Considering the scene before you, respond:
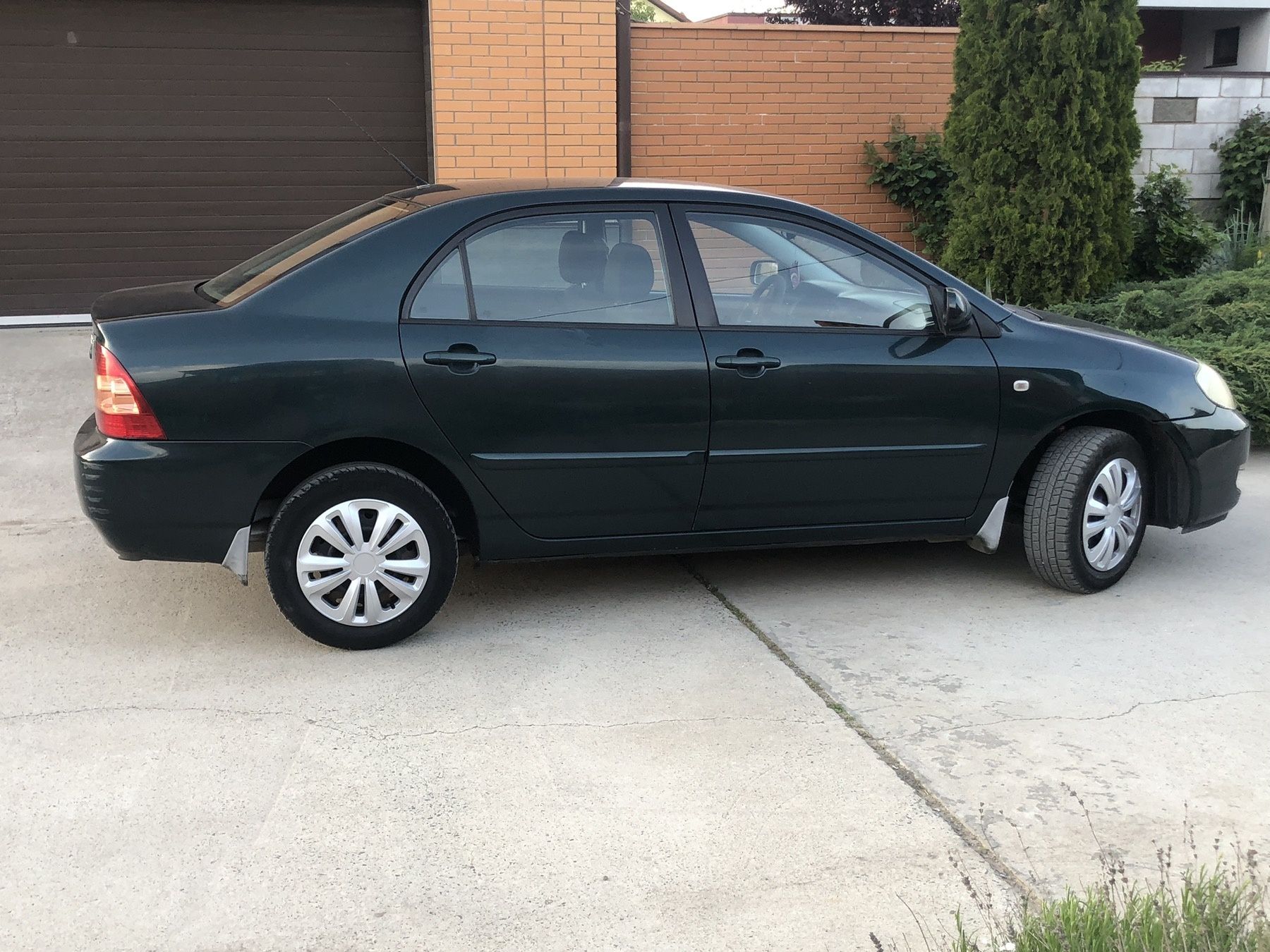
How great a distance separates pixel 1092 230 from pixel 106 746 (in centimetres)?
769

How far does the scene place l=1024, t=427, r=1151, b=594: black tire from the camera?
16.6ft

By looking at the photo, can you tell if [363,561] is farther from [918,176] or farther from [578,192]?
[918,176]

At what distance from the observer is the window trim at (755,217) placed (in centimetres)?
478

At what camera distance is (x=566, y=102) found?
1011 centimetres

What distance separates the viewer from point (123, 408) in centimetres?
421

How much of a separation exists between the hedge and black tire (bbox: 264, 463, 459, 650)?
4.91 meters

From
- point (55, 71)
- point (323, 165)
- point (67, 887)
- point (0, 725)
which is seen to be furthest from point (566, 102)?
point (67, 887)

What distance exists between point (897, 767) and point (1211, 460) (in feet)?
8.00

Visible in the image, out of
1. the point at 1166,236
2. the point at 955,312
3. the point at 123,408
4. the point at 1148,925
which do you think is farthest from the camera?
the point at 1166,236

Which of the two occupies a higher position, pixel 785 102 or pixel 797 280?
pixel 785 102

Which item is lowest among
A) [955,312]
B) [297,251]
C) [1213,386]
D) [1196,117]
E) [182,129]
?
[1213,386]

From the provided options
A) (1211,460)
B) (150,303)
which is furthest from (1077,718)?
(150,303)

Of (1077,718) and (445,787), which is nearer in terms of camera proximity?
(445,787)

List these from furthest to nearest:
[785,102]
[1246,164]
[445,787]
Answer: [1246,164]
[785,102]
[445,787]
